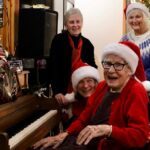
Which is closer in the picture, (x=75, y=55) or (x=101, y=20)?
(x=75, y=55)

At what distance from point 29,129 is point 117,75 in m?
0.59

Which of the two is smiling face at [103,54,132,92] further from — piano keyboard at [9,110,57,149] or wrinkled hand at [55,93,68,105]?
wrinkled hand at [55,93,68,105]

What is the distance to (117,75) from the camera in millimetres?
1980

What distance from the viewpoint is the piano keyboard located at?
71.1 inches

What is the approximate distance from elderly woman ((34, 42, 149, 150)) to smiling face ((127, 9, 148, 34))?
2.59ft

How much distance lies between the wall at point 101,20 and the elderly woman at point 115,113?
466cm

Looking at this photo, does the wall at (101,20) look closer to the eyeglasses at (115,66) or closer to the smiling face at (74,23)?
the smiling face at (74,23)

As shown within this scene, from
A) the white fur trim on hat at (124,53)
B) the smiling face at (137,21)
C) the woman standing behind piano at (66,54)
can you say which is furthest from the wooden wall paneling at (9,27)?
the white fur trim on hat at (124,53)

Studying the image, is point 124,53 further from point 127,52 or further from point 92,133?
point 92,133

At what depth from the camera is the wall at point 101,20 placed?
A: 680cm

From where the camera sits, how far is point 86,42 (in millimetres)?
3307

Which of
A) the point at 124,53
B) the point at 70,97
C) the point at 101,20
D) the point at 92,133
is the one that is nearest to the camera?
the point at 92,133

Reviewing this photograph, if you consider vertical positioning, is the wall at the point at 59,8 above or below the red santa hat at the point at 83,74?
above

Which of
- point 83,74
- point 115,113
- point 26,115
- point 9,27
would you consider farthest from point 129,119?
point 9,27
